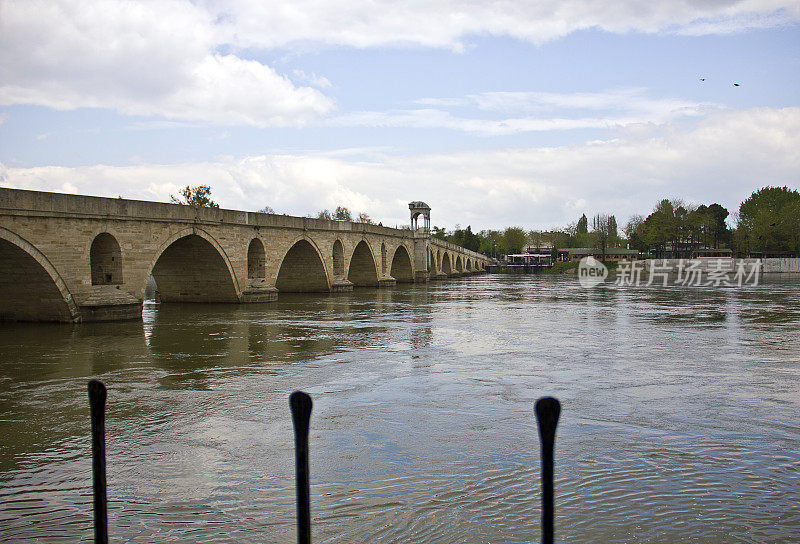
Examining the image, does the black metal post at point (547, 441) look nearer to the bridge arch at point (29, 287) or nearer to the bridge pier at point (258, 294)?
the bridge arch at point (29, 287)

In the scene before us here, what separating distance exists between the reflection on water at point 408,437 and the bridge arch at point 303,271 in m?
17.3

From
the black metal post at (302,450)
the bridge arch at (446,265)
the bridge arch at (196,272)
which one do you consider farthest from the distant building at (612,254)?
the black metal post at (302,450)

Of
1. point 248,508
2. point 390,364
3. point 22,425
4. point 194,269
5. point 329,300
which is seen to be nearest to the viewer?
point 248,508

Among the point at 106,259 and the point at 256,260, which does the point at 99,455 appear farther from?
the point at 256,260

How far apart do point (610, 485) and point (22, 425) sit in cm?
683

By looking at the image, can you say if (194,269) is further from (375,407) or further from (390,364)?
(375,407)

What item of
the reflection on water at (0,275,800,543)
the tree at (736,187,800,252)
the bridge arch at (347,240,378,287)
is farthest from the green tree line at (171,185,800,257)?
the reflection on water at (0,275,800,543)

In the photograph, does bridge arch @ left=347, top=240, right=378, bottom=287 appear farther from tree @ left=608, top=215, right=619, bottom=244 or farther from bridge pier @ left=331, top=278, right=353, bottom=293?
tree @ left=608, top=215, right=619, bottom=244

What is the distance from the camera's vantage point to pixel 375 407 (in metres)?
9.23

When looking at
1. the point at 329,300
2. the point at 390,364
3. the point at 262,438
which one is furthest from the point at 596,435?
the point at 329,300

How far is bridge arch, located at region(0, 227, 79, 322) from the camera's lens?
17.2 m

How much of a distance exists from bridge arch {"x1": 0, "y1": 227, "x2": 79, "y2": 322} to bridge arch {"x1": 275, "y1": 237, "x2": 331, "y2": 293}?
601 inches

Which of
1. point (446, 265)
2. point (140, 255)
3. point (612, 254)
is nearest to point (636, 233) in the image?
point (612, 254)

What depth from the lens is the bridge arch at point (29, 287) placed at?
17.2m
